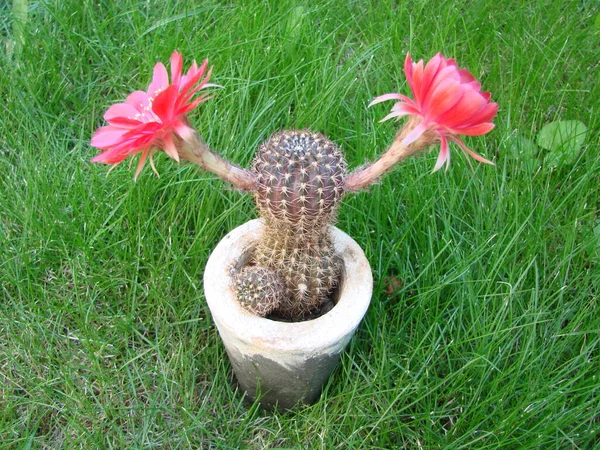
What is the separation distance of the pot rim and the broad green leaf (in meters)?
0.77

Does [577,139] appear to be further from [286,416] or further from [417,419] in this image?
[286,416]

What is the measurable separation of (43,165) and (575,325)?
1425 millimetres

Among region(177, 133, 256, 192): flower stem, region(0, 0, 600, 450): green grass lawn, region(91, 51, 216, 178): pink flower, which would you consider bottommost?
region(0, 0, 600, 450): green grass lawn

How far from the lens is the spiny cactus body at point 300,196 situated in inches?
40.4

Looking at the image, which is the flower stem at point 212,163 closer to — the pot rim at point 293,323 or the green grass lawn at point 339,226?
the green grass lawn at point 339,226

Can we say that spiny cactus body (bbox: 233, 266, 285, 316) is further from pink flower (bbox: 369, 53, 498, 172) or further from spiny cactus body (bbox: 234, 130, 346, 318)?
pink flower (bbox: 369, 53, 498, 172)

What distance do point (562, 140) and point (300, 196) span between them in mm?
1052

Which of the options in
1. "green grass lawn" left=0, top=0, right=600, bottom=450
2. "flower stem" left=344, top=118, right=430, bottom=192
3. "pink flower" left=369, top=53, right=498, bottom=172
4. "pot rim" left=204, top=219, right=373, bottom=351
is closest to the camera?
"pink flower" left=369, top=53, right=498, bottom=172

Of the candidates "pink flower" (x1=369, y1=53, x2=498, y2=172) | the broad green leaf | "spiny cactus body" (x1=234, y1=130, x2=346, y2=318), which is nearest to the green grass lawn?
the broad green leaf

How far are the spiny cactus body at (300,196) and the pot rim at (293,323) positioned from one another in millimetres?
78

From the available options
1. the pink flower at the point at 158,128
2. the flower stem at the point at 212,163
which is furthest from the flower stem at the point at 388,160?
the pink flower at the point at 158,128

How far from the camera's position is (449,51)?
1949 millimetres

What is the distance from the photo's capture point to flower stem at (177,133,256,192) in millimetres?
996

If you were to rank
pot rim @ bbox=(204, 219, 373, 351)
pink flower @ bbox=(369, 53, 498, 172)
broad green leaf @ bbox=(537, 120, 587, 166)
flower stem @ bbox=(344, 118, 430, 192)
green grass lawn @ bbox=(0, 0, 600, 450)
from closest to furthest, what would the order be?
pink flower @ bbox=(369, 53, 498, 172), flower stem @ bbox=(344, 118, 430, 192), pot rim @ bbox=(204, 219, 373, 351), green grass lawn @ bbox=(0, 0, 600, 450), broad green leaf @ bbox=(537, 120, 587, 166)
